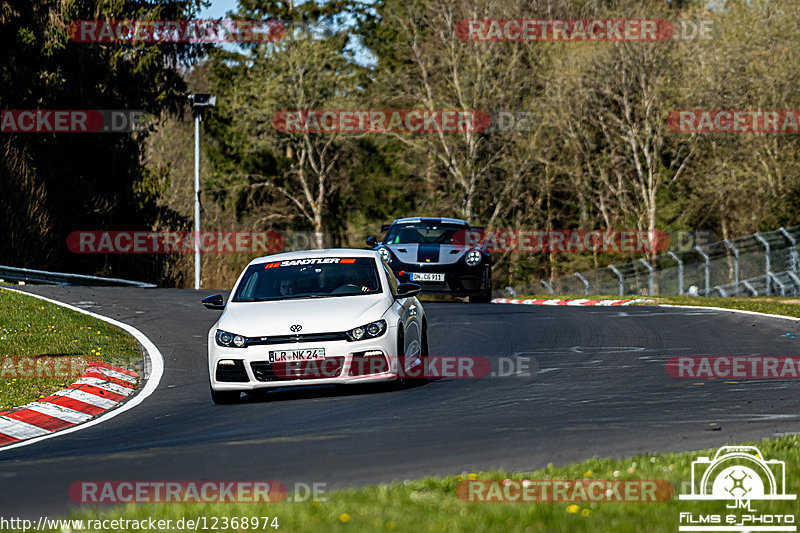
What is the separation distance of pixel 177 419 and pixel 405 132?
45019mm

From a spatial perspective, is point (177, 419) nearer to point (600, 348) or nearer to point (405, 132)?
→ point (600, 348)

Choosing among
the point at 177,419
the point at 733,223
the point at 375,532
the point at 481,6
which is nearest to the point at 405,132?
the point at 481,6

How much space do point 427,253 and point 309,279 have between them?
34.1ft

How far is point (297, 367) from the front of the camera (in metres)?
11.3

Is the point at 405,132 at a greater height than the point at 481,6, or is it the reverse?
the point at 481,6

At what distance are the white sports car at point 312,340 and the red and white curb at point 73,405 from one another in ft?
4.92

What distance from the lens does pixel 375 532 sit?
571 cm
